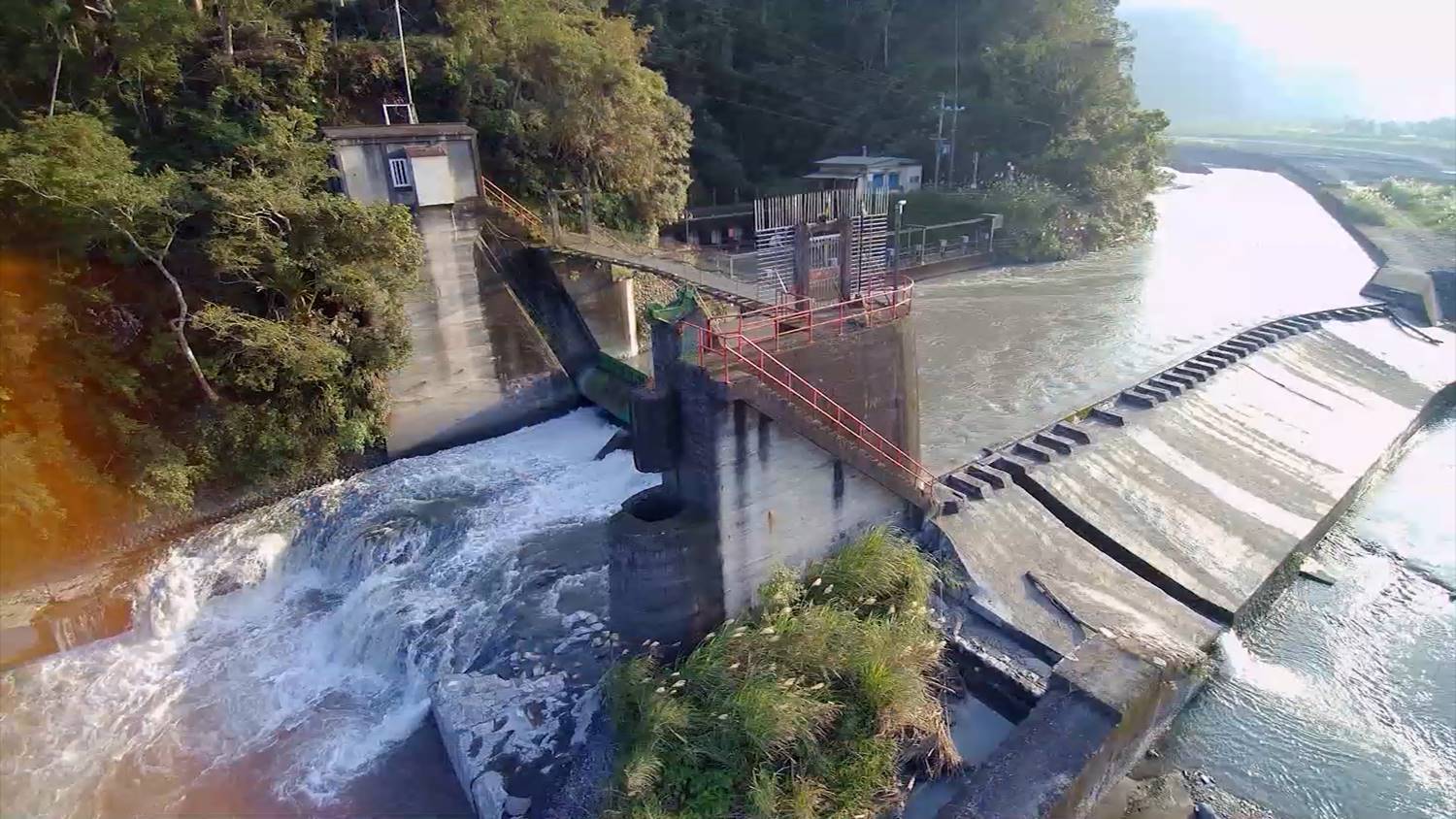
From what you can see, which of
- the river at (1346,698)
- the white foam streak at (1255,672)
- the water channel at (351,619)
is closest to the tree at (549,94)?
the water channel at (351,619)

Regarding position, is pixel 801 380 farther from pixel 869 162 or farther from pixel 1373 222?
pixel 1373 222

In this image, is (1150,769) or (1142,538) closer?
(1150,769)

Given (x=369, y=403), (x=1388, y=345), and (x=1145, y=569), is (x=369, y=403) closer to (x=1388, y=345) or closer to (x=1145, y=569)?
(x=1145, y=569)

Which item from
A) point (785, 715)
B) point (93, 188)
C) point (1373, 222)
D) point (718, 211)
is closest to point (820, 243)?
point (785, 715)

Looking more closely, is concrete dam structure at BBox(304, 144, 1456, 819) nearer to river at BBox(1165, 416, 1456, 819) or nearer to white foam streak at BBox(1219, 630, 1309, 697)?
white foam streak at BBox(1219, 630, 1309, 697)

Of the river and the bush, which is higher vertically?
the bush

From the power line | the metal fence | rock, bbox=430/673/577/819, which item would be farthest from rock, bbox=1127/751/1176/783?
the power line

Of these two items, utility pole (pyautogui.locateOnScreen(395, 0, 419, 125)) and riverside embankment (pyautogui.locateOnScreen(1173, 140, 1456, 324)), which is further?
riverside embankment (pyautogui.locateOnScreen(1173, 140, 1456, 324))

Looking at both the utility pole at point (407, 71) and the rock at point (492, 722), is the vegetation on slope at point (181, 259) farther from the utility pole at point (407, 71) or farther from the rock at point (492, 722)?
the rock at point (492, 722)
